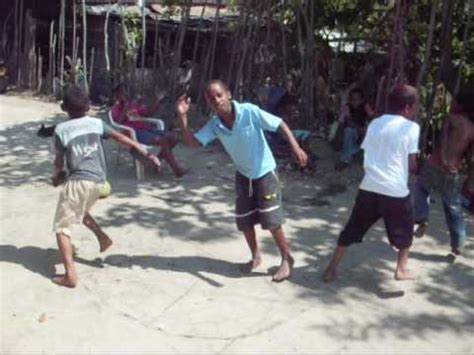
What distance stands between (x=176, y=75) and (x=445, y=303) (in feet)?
23.3

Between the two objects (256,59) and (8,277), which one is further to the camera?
(256,59)

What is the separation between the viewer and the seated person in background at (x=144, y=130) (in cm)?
702

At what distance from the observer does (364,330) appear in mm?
3721

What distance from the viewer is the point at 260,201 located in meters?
4.25

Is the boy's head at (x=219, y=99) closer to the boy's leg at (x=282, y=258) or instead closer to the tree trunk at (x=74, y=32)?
the boy's leg at (x=282, y=258)

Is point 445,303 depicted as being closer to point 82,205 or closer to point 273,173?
point 273,173

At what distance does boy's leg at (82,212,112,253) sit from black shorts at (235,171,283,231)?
101 cm

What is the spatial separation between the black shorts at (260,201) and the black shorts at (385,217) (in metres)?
0.48

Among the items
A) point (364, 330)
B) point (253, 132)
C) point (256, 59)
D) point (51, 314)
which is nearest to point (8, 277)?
point (51, 314)

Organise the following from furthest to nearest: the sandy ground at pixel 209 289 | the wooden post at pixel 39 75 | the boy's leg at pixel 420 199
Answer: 1. the wooden post at pixel 39 75
2. the boy's leg at pixel 420 199
3. the sandy ground at pixel 209 289

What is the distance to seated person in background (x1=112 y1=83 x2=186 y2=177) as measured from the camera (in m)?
7.02

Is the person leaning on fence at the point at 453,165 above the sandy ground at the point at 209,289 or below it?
above

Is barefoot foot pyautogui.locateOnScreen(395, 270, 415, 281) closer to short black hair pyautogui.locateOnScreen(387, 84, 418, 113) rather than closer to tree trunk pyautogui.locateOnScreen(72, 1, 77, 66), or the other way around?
short black hair pyautogui.locateOnScreen(387, 84, 418, 113)

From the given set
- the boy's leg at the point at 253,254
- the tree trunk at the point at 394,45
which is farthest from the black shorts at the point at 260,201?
the tree trunk at the point at 394,45
